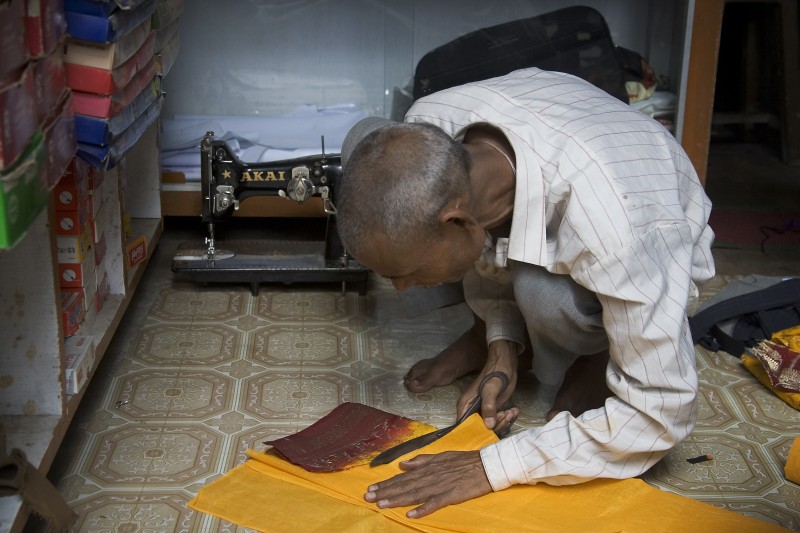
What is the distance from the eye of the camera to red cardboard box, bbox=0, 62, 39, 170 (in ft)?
4.08

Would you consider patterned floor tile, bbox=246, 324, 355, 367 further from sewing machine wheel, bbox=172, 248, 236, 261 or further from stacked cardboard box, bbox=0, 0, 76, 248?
stacked cardboard box, bbox=0, 0, 76, 248

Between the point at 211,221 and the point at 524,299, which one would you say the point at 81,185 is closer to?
the point at 211,221

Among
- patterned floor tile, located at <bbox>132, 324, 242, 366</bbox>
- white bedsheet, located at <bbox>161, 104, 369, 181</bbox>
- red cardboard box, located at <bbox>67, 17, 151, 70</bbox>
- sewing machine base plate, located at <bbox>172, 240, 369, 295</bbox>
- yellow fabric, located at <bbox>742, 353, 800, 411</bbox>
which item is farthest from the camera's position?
white bedsheet, located at <bbox>161, 104, 369, 181</bbox>

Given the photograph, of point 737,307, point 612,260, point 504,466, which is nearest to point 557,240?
point 612,260

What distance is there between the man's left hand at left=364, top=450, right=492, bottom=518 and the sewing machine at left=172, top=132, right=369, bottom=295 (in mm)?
1008

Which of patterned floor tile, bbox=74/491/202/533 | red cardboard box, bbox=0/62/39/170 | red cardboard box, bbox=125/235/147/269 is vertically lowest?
patterned floor tile, bbox=74/491/202/533

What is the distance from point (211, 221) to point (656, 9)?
5.36 feet

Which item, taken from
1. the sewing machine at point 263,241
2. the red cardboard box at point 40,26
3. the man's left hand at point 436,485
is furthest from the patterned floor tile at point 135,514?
the sewing machine at point 263,241

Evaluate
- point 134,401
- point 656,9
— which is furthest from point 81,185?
point 656,9

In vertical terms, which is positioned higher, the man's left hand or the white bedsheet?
the white bedsheet

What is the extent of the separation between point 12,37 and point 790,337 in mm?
1898

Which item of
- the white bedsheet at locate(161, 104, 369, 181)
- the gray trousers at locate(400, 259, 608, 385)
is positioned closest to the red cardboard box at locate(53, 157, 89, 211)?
the gray trousers at locate(400, 259, 608, 385)

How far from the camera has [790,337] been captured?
2412 millimetres

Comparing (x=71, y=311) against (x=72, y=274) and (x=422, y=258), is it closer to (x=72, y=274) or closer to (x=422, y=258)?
(x=72, y=274)
